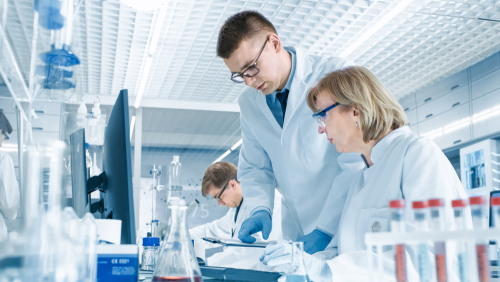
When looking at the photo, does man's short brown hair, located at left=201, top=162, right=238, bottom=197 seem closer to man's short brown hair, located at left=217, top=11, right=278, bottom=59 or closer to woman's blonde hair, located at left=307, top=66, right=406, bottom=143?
man's short brown hair, located at left=217, top=11, right=278, bottom=59

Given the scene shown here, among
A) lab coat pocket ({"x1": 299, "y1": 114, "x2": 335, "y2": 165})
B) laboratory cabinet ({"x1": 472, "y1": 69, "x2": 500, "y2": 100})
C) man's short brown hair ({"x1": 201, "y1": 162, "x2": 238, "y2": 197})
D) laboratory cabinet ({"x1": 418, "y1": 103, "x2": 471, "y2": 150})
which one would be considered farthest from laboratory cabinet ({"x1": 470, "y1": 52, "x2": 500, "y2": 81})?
lab coat pocket ({"x1": 299, "y1": 114, "x2": 335, "y2": 165})

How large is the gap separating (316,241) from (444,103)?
13.3 feet

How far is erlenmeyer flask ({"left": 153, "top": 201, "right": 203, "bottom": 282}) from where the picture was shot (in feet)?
2.41

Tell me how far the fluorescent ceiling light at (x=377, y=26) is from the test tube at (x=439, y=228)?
2.94m

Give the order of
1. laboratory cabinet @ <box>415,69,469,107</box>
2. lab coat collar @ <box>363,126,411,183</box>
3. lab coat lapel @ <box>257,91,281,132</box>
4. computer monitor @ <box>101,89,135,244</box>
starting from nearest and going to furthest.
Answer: computer monitor @ <box>101,89,135,244</box>, lab coat collar @ <box>363,126,411,183</box>, lab coat lapel @ <box>257,91,281,132</box>, laboratory cabinet @ <box>415,69,469,107</box>

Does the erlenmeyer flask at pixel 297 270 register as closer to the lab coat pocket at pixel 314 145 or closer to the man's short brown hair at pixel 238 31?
the lab coat pocket at pixel 314 145

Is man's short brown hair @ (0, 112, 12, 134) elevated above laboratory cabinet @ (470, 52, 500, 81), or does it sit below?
below

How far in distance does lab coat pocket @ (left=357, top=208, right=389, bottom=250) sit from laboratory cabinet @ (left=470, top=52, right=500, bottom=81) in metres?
3.80

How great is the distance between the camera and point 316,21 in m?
3.60

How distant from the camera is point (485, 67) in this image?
4.47m

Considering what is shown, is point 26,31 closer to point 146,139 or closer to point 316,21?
point 316,21

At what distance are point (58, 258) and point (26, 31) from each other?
2.24ft

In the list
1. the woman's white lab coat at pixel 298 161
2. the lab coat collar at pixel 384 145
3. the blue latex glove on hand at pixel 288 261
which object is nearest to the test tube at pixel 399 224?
the blue latex glove on hand at pixel 288 261

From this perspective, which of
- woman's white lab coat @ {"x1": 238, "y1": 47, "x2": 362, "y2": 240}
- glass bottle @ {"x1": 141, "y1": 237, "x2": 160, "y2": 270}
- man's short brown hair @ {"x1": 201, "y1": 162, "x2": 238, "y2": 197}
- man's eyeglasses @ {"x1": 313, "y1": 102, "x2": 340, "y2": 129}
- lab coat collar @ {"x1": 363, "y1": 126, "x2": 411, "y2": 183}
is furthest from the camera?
man's short brown hair @ {"x1": 201, "y1": 162, "x2": 238, "y2": 197}
